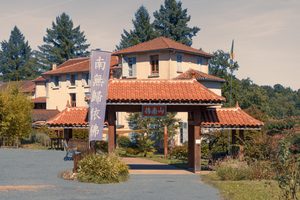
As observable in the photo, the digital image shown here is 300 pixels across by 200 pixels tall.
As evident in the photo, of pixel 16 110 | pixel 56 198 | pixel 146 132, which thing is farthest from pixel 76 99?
pixel 56 198

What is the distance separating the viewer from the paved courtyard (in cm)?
1530

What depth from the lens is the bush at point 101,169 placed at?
19.0m

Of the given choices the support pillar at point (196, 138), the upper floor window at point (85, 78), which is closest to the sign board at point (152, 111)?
the support pillar at point (196, 138)

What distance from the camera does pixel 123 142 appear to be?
44.2 m

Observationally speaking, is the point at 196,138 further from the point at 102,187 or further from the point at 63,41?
the point at 63,41

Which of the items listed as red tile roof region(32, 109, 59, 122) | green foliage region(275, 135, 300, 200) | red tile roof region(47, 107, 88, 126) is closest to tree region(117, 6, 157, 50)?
red tile roof region(32, 109, 59, 122)

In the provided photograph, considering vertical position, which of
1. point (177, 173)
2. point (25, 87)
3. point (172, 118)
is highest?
point (25, 87)

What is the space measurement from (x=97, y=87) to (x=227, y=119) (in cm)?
778

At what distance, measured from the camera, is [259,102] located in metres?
64.6

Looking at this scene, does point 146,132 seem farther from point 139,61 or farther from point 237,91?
point 237,91

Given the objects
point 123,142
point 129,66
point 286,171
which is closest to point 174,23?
point 129,66

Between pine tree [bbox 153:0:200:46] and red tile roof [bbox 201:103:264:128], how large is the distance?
4854 centimetres

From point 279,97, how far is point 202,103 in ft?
386

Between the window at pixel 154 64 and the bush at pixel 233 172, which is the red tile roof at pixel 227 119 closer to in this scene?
the bush at pixel 233 172
